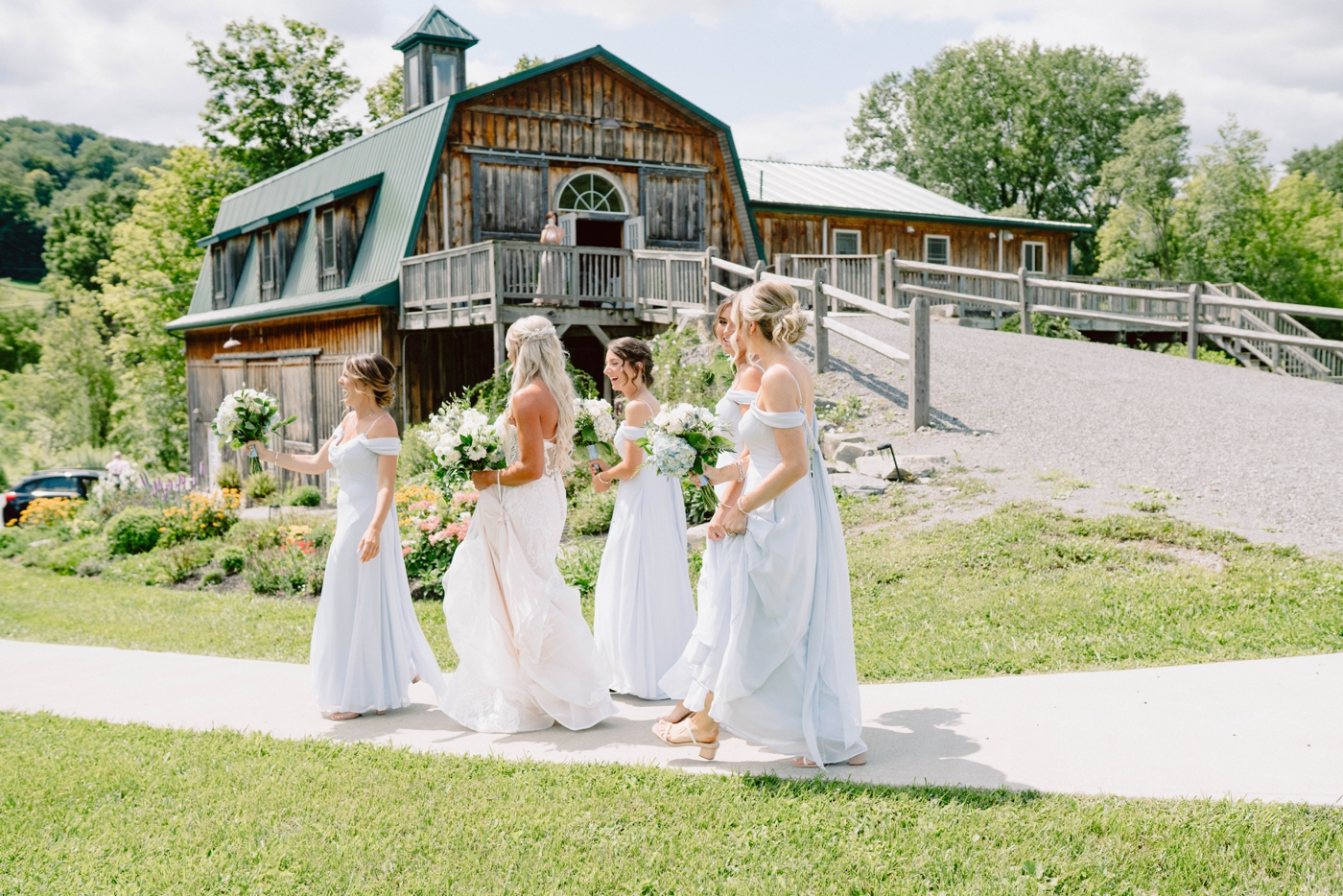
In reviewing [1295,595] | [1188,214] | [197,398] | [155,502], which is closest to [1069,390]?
[1295,595]

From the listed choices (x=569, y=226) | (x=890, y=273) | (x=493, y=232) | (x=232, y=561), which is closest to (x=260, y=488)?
(x=493, y=232)

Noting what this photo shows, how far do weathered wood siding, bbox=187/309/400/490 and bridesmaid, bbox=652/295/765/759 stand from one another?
15261mm

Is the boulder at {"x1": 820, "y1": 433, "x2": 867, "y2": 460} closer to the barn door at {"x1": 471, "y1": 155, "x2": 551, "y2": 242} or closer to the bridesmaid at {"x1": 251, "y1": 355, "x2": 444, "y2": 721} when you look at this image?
the bridesmaid at {"x1": 251, "y1": 355, "x2": 444, "y2": 721}

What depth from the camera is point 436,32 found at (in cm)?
2378

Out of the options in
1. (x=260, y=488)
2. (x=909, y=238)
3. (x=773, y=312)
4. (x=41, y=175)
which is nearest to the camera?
(x=773, y=312)

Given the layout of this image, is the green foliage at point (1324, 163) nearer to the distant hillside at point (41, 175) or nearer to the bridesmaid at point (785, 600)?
the bridesmaid at point (785, 600)

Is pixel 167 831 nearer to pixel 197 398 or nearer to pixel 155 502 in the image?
pixel 155 502

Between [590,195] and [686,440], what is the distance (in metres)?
17.4

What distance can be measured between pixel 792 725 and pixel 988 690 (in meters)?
1.67

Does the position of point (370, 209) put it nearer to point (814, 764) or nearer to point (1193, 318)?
point (1193, 318)

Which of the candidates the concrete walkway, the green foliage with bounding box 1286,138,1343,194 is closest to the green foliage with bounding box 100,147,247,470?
the concrete walkway

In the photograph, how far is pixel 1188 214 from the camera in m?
40.2

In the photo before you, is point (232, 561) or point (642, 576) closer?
point (642, 576)

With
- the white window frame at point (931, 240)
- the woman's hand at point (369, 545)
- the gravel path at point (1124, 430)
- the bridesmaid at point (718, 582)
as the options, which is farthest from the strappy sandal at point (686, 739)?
the white window frame at point (931, 240)
